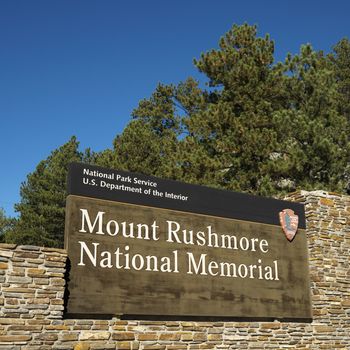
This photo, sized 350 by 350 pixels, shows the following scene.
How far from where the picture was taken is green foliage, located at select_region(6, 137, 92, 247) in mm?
32750

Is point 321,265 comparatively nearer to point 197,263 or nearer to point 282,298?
point 282,298

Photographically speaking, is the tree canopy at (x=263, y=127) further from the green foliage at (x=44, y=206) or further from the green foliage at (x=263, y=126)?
the green foliage at (x=44, y=206)

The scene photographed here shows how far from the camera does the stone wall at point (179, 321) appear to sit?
8.45m

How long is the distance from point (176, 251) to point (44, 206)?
943 inches

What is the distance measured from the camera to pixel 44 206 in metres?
32.9

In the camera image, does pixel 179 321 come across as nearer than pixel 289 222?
Yes

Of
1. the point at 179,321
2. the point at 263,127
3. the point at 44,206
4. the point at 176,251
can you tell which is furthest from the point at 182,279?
the point at 44,206

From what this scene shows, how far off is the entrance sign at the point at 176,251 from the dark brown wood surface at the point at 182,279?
0.7 inches

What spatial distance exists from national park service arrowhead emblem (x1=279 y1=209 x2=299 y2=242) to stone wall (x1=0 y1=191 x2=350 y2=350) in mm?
513

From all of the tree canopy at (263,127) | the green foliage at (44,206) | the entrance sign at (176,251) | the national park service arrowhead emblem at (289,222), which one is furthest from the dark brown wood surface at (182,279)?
the green foliage at (44,206)

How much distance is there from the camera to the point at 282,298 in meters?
11.6

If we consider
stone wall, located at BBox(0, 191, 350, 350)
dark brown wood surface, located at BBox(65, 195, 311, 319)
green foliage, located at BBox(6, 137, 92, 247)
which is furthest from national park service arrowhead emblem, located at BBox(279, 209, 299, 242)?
green foliage, located at BBox(6, 137, 92, 247)

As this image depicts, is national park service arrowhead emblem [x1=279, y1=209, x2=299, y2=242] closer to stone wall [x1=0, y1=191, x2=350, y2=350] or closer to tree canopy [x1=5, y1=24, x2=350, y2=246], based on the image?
stone wall [x1=0, y1=191, x2=350, y2=350]

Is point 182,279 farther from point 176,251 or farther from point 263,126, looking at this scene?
point 263,126
